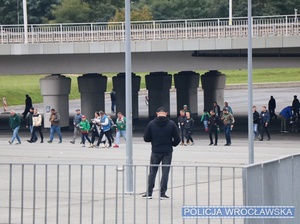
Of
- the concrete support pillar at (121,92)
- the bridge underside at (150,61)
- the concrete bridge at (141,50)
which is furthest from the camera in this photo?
the concrete support pillar at (121,92)

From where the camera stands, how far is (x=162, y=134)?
16344mm

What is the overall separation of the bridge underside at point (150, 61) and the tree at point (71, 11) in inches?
1105

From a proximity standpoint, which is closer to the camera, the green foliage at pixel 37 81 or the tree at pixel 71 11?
the green foliage at pixel 37 81

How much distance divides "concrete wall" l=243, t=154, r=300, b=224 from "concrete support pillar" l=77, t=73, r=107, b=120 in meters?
37.2

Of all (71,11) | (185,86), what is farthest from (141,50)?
(71,11)

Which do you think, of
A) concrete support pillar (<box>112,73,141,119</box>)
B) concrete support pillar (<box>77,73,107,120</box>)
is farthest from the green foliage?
concrete support pillar (<box>77,73,107,120</box>)

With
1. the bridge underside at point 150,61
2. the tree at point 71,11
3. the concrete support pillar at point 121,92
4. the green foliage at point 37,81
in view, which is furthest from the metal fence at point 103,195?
the tree at point 71,11

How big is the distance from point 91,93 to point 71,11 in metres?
26.5

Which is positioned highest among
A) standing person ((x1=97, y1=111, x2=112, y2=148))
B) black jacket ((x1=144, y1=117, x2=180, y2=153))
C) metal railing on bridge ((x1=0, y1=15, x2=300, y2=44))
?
metal railing on bridge ((x1=0, y1=15, x2=300, y2=44))

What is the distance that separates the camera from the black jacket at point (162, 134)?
16344 mm

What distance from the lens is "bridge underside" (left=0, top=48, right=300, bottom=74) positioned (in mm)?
44875

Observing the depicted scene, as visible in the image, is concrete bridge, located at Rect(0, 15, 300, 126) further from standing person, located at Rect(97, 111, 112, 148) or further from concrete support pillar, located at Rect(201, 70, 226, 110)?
standing person, located at Rect(97, 111, 112, 148)

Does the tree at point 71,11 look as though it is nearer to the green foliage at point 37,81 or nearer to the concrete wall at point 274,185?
the green foliage at point 37,81

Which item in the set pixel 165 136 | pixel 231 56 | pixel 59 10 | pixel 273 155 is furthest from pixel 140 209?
pixel 59 10
